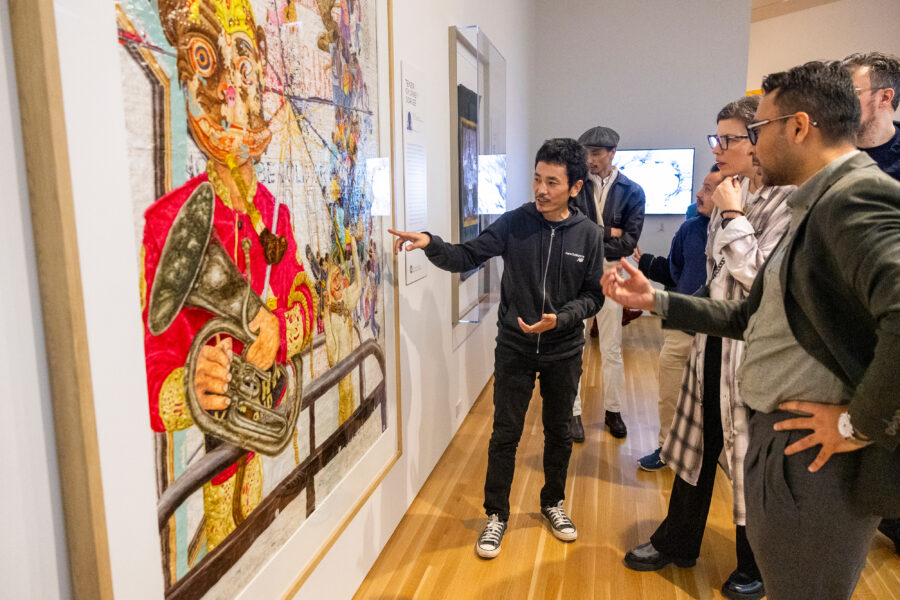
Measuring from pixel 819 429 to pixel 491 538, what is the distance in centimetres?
156

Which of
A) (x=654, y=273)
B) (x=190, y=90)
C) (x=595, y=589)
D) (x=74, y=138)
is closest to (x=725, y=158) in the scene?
(x=654, y=273)

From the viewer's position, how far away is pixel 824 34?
8516mm

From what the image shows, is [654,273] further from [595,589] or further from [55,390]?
[55,390]

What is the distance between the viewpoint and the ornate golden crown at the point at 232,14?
1.15 meters

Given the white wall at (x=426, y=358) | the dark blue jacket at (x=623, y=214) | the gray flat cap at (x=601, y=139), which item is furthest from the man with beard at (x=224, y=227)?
the gray flat cap at (x=601, y=139)

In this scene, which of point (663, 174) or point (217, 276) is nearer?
point (217, 276)

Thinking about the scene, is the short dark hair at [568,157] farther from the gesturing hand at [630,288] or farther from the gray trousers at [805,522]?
the gray trousers at [805,522]

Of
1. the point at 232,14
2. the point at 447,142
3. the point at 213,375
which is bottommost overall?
the point at 213,375

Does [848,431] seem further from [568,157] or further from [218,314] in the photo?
[568,157]

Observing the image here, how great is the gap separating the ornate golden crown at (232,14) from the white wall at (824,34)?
9.22m

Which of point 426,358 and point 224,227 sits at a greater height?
point 224,227

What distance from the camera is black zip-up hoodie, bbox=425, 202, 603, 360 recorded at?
239cm

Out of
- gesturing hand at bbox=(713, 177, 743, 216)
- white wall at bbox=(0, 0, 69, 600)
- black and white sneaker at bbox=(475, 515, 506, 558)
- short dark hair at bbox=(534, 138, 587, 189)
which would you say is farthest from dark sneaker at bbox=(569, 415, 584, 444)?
white wall at bbox=(0, 0, 69, 600)

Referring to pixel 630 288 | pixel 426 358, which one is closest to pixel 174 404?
pixel 630 288
